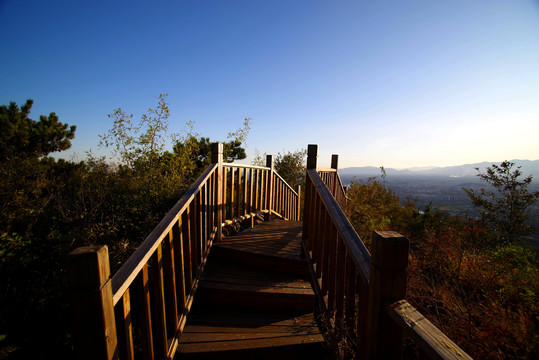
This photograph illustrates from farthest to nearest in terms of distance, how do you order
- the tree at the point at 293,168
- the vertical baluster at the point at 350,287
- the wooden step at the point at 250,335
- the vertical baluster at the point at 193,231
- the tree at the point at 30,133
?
the tree at the point at 293,168 → the tree at the point at 30,133 → the vertical baluster at the point at 193,231 → the wooden step at the point at 250,335 → the vertical baluster at the point at 350,287

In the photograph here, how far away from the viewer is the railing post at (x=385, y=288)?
1080mm

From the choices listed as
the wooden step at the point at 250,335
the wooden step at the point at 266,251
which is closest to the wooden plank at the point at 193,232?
the wooden step at the point at 250,335

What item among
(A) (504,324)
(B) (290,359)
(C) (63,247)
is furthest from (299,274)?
(C) (63,247)

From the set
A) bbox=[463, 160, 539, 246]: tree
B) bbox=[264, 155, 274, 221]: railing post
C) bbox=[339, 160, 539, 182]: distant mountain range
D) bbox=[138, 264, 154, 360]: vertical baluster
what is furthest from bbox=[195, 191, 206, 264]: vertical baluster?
bbox=[463, 160, 539, 246]: tree

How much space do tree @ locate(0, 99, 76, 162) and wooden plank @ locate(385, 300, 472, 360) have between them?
10.7 meters

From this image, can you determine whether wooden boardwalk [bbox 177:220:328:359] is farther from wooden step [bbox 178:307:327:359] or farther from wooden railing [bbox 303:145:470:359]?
wooden railing [bbox 303:145:470:359]

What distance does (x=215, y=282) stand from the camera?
2.73 m

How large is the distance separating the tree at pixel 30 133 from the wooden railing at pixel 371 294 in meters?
10.1

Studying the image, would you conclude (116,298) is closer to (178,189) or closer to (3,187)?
(178,189)

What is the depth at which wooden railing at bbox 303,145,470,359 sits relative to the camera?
934 millimetres

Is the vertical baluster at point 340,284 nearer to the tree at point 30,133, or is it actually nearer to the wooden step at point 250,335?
the wooden step at point 250,335

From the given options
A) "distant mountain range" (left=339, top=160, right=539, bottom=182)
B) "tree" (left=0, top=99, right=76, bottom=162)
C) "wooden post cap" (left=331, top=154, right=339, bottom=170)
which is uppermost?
"tree" (left=0, top=99, right=76, bottom=162)

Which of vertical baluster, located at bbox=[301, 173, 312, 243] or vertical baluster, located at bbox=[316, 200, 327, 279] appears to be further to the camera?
vertical baluster, located at bbox=[301, 173, 312, 243]

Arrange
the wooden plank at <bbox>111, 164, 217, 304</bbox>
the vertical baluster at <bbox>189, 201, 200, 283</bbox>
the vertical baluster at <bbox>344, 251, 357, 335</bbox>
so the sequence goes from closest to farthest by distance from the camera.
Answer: the wooden plank at <bbox>111, 164, 217, 304</bbox> < the vertical baluster at <bbox>344, 251, 357, 335</bbox> < the vertical baluster at <bbox>189, 201, 200, 283</bbox>
